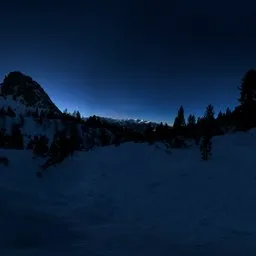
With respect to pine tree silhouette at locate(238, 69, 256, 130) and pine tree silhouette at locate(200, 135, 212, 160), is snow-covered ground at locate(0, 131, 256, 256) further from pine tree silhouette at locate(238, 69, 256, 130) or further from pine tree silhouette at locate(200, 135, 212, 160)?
pine tree silhouette at locate(238, 69, 256, 130)

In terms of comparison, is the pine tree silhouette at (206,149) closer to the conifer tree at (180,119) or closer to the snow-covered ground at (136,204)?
the snow-covered ground at (136,204)

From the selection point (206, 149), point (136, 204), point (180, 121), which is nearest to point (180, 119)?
point (180, 121)

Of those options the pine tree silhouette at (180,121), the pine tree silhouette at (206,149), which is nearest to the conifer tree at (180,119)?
the pine tree silhouette at (180,121)

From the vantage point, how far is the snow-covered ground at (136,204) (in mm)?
16391

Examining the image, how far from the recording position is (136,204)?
26672 mm

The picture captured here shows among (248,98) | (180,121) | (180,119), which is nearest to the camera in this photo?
(248,98)

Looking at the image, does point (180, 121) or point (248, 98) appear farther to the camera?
point (180, 121)

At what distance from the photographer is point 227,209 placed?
22.8 metres

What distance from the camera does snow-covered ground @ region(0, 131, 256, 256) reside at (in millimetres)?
16391

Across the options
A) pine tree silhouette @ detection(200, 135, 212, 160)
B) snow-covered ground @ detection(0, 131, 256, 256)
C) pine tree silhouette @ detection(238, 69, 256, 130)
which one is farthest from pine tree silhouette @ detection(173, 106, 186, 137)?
pine tree silhouette @ detection(200, 135, 212, 160)

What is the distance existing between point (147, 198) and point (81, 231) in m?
9.66

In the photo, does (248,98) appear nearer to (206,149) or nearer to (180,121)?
(180,121)

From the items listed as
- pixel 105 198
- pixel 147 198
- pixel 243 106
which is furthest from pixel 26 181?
pixel 243 106

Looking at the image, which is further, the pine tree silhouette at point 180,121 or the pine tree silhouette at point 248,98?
the pine tree silhouette at point 180,121
